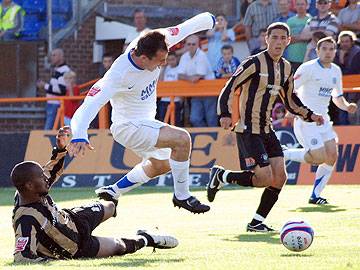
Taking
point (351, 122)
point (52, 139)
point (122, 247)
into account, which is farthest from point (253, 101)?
point (52, 139)

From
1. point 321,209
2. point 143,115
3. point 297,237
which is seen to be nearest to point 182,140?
point 143,115

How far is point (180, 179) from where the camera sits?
10969mm

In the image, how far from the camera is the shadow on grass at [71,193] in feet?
55.6

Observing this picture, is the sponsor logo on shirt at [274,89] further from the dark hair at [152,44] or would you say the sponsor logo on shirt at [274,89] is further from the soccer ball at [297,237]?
the soccer ball at [297,237]

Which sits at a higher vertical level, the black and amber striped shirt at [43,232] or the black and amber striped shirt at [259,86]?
the black and amber striped shirt at [259,86]

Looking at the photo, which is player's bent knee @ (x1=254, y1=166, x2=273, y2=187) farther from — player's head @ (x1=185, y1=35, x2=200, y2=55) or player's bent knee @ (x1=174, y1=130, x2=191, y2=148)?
player's head @ (x1=185, y1=35, x2=200, y2=55)

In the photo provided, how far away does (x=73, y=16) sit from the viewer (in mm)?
25531

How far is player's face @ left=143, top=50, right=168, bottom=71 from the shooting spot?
10.5 m

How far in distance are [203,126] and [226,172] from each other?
29.1 ft

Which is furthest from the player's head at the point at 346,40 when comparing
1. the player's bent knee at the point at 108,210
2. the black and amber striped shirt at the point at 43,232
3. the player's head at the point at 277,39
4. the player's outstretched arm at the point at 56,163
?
the black and amber striped shirt at the point at 43,232

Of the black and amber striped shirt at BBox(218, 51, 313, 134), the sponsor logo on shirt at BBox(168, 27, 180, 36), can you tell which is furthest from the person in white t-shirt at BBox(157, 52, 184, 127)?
the sponsor logo on shirt at BBox(168, 27, 180, 36)

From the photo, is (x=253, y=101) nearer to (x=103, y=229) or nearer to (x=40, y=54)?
(x=103, y=229)

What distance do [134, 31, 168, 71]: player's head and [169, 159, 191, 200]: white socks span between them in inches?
43.7

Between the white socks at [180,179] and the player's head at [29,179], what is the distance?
2.56 meters
